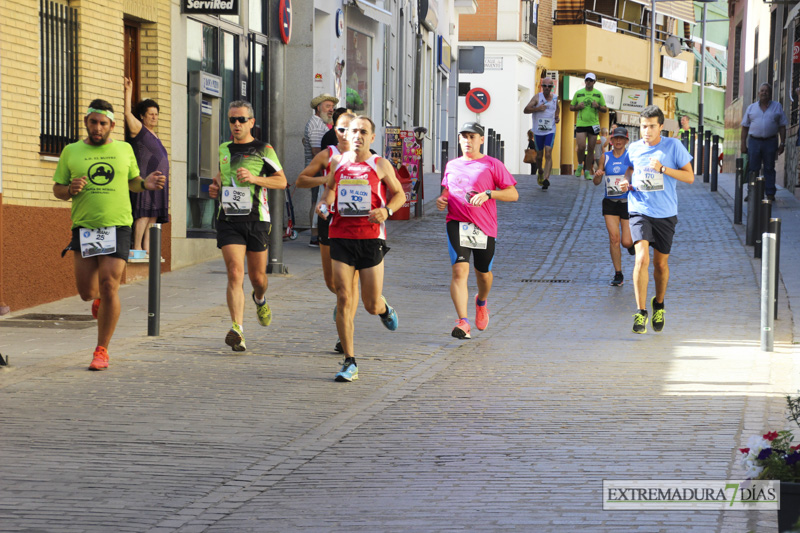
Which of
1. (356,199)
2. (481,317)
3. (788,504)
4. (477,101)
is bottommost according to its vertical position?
(481,317)

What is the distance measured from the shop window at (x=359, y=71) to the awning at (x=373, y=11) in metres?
0.58

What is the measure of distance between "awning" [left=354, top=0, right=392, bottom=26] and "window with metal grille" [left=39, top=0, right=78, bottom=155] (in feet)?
33.4

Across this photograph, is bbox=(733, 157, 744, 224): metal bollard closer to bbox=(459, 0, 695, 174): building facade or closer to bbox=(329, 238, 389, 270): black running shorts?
bbox=(329, 238, 389, 270): black running shorts

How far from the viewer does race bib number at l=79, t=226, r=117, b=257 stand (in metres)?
9.06

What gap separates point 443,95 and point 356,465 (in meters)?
37.8

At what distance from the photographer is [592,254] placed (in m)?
18.0

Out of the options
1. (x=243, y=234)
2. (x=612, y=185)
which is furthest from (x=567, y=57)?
(x=243, y=234)

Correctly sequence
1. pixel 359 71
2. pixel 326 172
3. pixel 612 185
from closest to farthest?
1. pixel 326 172
2. pixel 612 185
3. pixel 359 71

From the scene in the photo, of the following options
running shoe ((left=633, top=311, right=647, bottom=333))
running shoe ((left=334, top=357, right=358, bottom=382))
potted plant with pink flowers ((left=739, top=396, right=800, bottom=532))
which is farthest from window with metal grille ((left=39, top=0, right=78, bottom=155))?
potted plant with pink flowers ((left=739, top=396, right=800, bottom=532))

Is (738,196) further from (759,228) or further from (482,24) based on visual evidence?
(482,24)

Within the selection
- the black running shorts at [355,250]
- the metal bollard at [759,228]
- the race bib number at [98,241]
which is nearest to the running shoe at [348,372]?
the black running shorts at [355,250]

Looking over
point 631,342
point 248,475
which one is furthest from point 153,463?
point 631,342

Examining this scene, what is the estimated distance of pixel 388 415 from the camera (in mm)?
7594

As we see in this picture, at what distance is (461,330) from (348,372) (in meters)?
2.27
